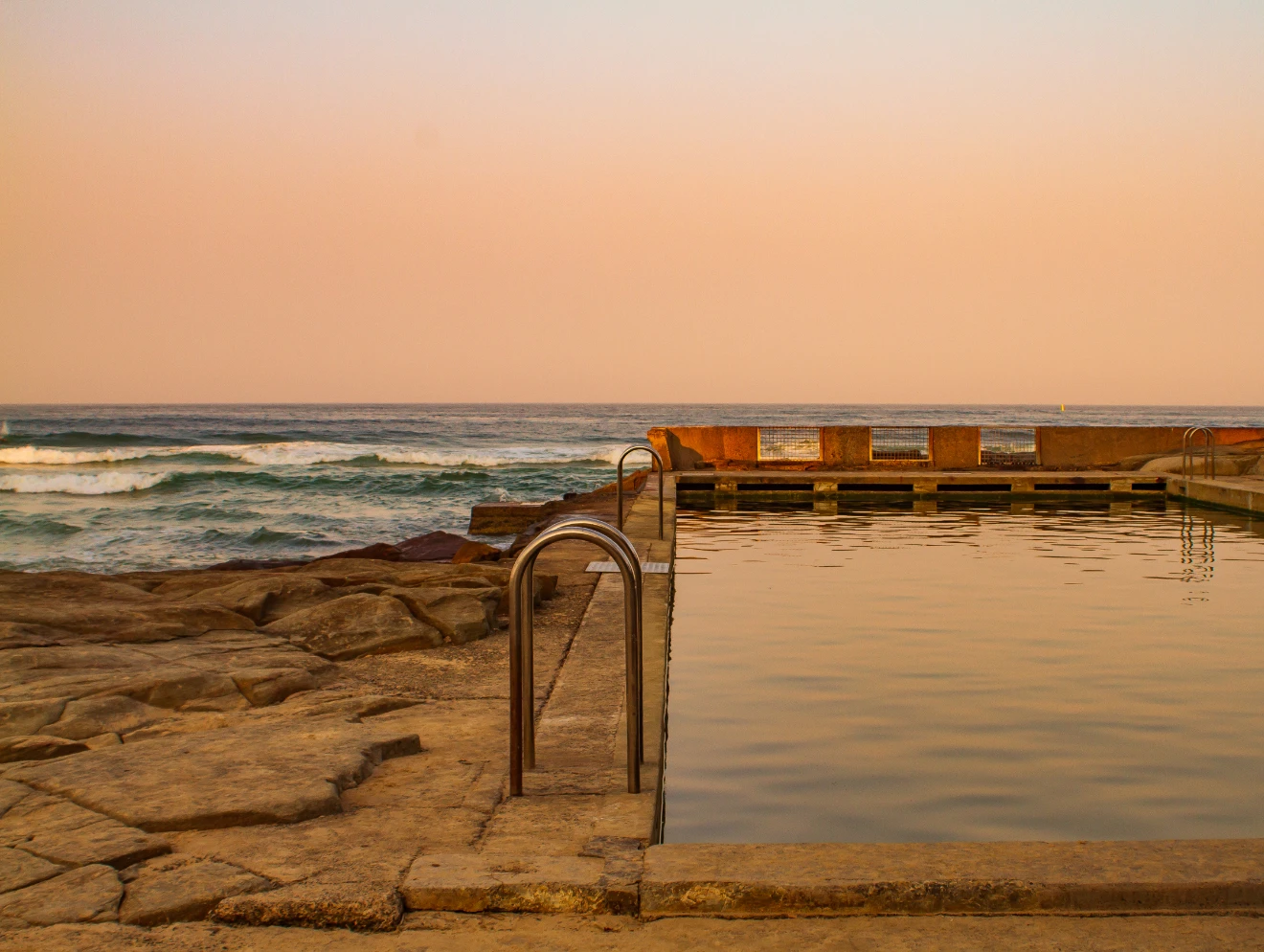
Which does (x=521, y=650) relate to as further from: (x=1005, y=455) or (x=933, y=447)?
(x=1005, y=455)

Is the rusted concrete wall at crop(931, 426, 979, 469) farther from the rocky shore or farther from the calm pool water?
the rocky shore

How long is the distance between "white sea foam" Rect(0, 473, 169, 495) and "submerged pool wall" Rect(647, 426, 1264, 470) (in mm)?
15155

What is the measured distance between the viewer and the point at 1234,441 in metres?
22.1

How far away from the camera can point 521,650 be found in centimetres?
355

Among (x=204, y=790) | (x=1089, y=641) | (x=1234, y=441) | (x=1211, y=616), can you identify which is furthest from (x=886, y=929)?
(x=1234, y=441)

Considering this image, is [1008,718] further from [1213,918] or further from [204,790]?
[204,790]

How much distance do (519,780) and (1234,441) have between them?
73.3 ft

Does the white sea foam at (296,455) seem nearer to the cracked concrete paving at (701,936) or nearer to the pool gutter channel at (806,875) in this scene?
the pool gutter channel at (806,875)

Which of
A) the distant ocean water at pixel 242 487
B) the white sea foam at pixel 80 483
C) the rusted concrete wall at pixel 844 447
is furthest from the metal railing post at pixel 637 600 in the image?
the white sea foam at pixel 80 483

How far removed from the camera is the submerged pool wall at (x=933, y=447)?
20.6 meters

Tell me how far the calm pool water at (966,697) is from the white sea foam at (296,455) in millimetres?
31822

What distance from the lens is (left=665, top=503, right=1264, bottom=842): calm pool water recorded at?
13.2ft

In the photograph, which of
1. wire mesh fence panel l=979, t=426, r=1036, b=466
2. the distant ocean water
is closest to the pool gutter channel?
the distant ocean water

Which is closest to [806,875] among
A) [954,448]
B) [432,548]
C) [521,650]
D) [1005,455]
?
[521,650]
